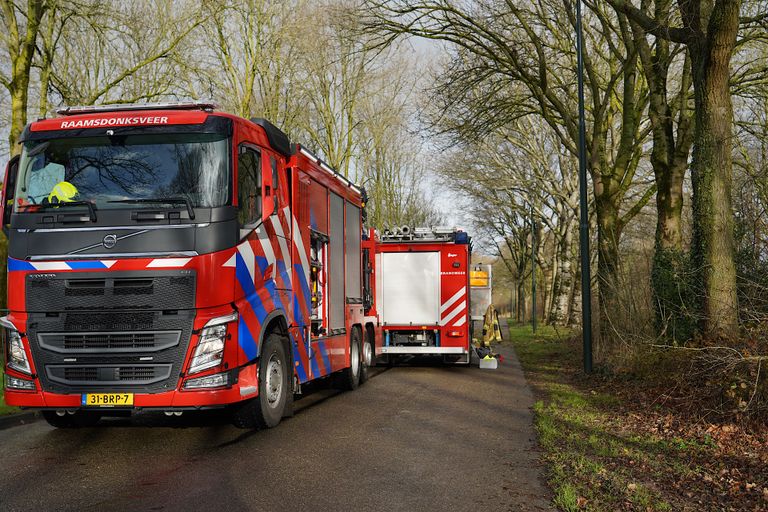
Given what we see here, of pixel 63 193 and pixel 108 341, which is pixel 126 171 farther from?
pixel 108 341

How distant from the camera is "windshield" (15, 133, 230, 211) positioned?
740 centimetres

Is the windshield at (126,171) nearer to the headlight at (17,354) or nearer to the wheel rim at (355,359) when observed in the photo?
the headlight at (17,354)

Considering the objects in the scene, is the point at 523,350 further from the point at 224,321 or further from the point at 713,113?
the point at 224,321

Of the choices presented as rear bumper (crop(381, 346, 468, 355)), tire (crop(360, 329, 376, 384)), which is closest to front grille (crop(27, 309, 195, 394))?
tire (crop(360, 329, 376, 384))

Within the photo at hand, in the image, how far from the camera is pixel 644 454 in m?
7.16

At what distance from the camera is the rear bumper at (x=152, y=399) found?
23.2 feet

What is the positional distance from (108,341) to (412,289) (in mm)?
10319

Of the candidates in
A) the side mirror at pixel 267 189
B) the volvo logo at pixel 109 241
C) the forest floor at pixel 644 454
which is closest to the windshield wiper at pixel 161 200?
the volvo logo at pixel 109 241

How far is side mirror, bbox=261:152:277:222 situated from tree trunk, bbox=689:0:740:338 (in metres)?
5.63

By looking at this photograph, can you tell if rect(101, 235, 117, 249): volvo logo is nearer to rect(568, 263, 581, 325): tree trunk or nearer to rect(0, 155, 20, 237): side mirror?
rect(0, 155, 20, 237): side mirror

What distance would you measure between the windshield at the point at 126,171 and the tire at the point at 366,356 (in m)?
6.60

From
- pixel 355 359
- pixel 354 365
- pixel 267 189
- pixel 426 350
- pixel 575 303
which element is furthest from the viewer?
pixel 575 303

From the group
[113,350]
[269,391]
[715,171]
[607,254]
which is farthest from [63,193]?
[607,254]

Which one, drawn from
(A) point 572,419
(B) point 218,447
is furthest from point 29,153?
(A) point 572,419
